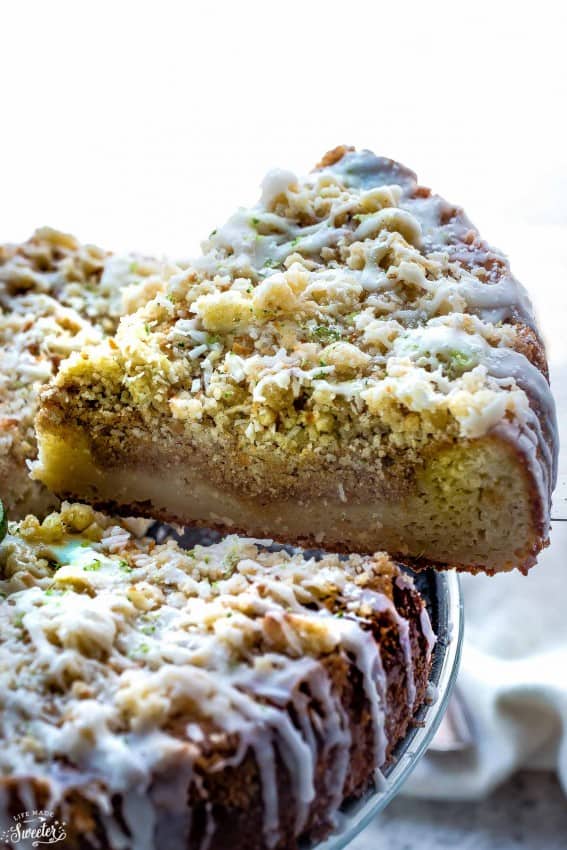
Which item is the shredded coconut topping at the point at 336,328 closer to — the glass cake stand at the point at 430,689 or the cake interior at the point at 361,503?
the cake interior at the point at 361,503

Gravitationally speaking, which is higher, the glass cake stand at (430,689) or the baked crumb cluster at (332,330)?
the baked crumb cluster at (332,330)

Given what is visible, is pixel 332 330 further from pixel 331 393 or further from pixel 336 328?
pixel 331 393

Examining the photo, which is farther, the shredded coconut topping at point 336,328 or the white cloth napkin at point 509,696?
the white cloth napkin at point 509,696

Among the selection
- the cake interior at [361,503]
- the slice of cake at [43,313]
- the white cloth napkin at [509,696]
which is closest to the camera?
the cake interior at [361,503]

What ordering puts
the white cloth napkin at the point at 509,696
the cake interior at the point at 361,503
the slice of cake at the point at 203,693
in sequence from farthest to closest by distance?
the white cloth napkin at the point at 509,696
the cake interior at the point at 361,503
the slice of cake at the point at 203,693

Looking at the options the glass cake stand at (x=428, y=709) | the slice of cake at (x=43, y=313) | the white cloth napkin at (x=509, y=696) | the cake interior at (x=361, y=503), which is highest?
the slice of cake at (x=43, y=313)

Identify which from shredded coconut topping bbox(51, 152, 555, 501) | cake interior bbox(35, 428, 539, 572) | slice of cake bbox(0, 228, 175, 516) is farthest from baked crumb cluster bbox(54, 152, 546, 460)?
slice of cake bbox(0, 228, 175, 516)

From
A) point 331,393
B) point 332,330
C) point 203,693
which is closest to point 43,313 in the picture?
point 332,330

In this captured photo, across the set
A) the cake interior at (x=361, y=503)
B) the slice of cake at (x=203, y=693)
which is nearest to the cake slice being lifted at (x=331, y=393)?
the cake interior at (x=361, y=503)
